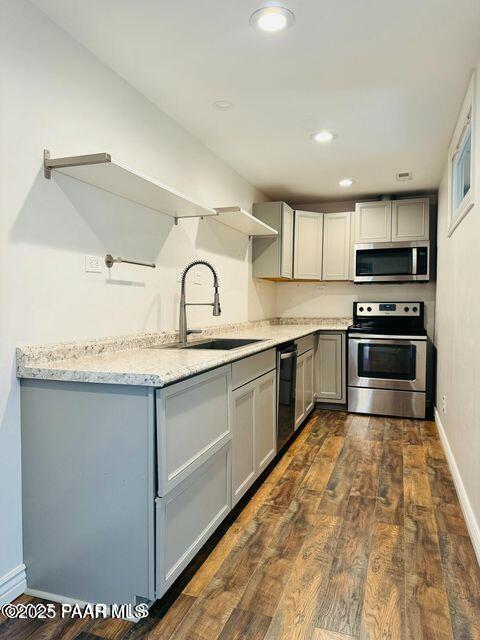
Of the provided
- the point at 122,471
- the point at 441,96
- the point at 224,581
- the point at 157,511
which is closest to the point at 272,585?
the point at 224,581

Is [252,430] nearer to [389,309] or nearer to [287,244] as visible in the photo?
[287,244]

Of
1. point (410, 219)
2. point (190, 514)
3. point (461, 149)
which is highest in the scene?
point (461, 149)

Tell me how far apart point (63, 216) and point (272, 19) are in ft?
3.94

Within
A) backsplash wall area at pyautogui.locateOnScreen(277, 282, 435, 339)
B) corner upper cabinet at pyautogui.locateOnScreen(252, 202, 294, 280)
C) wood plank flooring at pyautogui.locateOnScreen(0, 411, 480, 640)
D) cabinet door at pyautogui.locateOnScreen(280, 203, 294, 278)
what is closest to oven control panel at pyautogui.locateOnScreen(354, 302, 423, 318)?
backsplash wall area at pyautogui.locateOnScreen(277, 282, 435, 339)

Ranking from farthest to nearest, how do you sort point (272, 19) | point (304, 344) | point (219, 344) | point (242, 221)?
point (304, 344)
point (242, 221)
point (219, 344)
point (272, 19)

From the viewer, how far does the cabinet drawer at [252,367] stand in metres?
2.20

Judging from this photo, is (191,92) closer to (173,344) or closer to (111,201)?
(111,201)

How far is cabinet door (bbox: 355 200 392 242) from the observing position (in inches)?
180

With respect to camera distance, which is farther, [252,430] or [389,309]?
[389,309]

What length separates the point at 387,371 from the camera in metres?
4.28

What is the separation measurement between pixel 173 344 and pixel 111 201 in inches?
36.4

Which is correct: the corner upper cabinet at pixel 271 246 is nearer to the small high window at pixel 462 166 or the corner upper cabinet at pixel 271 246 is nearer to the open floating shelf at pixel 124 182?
the open floating shelf at pixel 124 182

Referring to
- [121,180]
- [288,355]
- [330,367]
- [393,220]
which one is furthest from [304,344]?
[121,180]

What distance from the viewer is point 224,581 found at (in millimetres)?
1732
